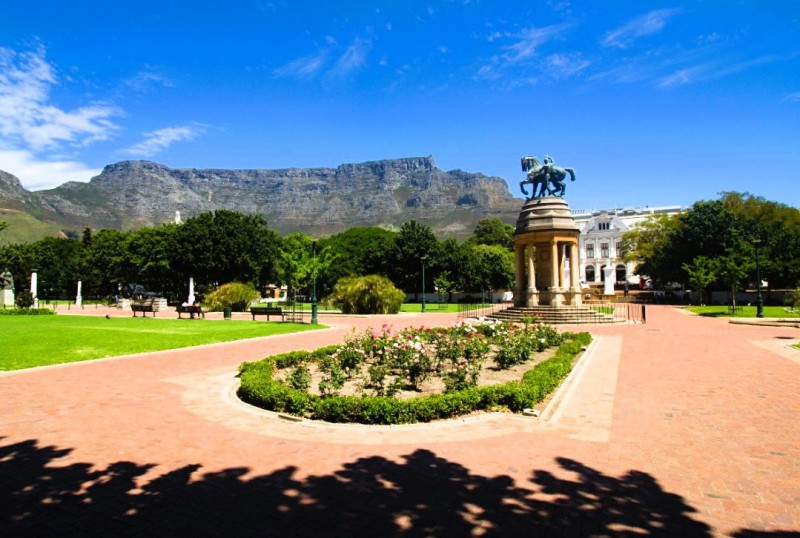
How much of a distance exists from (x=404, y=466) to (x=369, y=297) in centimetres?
3479

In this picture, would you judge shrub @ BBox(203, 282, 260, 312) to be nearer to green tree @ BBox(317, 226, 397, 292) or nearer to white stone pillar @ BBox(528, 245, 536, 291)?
green tree @ BBox(317, 226, 397, 292)

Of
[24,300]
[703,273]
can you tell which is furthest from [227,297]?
[703,273]

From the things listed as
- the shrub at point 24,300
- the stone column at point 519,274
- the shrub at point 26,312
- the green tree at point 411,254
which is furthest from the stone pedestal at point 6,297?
the stone column at point 519,274

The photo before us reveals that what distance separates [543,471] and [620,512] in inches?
49.5

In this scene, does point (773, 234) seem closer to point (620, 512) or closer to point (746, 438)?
point (746, 438)

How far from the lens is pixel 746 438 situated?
771cm

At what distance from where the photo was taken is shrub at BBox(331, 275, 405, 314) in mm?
41406

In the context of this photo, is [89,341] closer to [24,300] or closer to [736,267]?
[24,300]

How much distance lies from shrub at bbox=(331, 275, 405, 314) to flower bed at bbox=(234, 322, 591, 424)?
955 inches

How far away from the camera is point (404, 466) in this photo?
669 cm

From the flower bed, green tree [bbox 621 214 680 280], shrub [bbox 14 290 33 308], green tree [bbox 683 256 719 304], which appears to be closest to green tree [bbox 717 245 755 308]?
green tree [bbox 683 256 719 304]

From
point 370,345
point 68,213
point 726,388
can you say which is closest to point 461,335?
point 370,345

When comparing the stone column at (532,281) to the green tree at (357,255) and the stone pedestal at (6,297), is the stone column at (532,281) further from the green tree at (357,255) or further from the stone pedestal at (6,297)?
the stone pedestal at (6,297)

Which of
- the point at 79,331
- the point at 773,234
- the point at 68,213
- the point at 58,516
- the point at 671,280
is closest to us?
the point at 58,516
